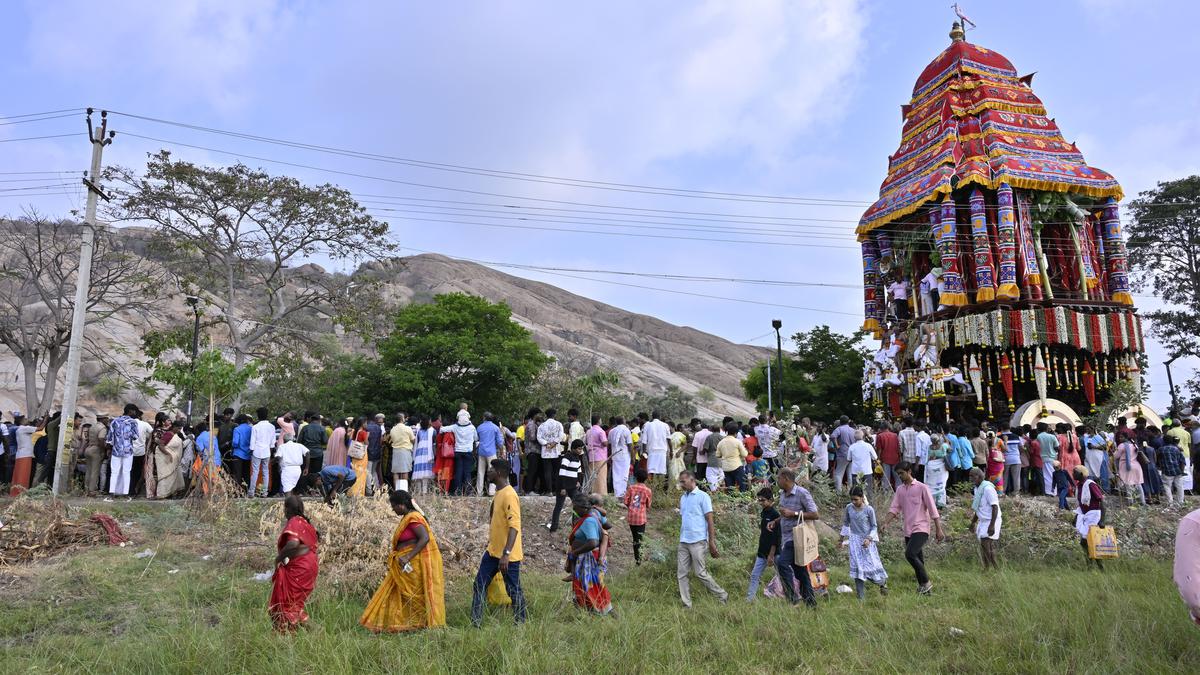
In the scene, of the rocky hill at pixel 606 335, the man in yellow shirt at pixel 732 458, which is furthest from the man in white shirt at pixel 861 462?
the rocky hill at pixel 606 335

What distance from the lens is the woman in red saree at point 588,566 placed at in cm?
738

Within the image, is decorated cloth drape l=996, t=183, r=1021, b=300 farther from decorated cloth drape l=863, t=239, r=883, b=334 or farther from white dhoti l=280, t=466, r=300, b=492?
white dhoti l=280, t=466, r=300, b=492

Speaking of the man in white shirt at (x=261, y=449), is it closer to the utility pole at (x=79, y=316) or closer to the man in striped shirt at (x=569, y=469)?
the utility pole at (x=79, y=316)

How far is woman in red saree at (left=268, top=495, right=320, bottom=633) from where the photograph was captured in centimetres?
654

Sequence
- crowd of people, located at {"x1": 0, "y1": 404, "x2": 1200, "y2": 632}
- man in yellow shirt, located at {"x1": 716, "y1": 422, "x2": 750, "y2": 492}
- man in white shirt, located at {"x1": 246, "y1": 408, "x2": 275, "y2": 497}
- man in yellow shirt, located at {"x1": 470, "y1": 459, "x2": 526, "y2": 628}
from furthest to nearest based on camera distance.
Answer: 1. man in yellow shirt, located at {"x1": 716, "y1": 422, "x2": 750, "y2": 492}
2. man in white shirt, located at {"x1": 246, "y1": 408, "x2": 275, "y2": 497}
3. crowd of people, located at {"x1": 0, "y1": 404, "x2": 1200, "y2": 632}
4. man in yellow shirt, located at {"x1": 470, "y1": 459, "x2": 526, "y2": 628}

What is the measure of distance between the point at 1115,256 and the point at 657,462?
67.9ft

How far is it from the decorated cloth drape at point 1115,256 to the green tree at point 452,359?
20310 millimetres

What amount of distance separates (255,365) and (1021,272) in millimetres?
22206

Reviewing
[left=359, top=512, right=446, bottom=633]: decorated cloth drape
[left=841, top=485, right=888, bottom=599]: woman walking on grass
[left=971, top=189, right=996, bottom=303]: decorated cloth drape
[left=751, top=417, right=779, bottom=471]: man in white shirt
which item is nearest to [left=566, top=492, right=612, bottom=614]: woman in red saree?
[left=359, top=512, right=446, bottom=633]: decorated cloth drape

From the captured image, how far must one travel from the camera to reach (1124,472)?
14062 millimetres

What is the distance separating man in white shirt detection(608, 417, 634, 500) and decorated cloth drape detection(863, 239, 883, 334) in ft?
60.6

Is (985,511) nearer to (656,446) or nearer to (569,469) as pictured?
(569,469)

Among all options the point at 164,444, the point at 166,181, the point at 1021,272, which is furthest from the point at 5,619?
the point at 1021,272

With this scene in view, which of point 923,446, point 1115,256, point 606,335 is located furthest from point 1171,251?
point 606,335
